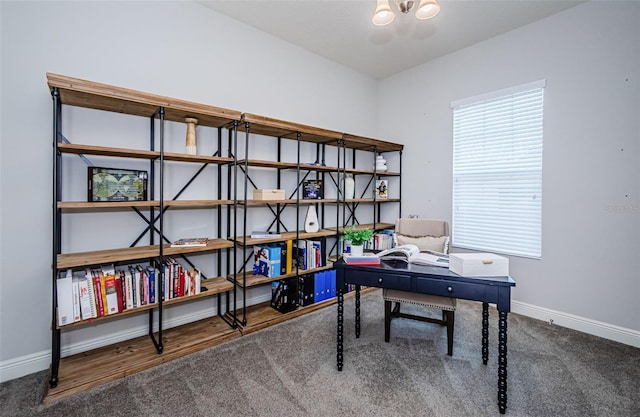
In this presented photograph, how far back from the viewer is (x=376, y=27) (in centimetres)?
307

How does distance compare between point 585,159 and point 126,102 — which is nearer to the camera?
point 126,102

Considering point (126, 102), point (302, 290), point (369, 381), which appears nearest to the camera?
point (369, 381)

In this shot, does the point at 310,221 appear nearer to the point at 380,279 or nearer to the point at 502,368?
the point at 380,279

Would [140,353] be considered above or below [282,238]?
below

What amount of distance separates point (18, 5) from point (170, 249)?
74.8 inches

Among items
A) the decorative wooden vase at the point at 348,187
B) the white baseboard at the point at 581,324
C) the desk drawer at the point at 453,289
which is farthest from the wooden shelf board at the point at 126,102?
the white baseboard at the point at 581,324

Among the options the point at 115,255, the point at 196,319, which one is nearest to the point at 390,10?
the point at 115,255

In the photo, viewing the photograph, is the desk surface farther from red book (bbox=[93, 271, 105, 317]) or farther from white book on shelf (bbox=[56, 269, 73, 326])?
white book on shelf (bbox=[56, 269, 73, 326])

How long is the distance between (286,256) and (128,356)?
147cm

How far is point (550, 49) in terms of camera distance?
2.86 metres

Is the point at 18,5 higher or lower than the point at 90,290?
higher

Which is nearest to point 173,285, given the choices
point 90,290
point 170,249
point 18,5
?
point 170,249

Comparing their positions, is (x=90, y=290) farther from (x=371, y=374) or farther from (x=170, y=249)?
(x=371, y=374)

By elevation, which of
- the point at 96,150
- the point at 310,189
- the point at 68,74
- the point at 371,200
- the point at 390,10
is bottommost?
the point at 371,200
